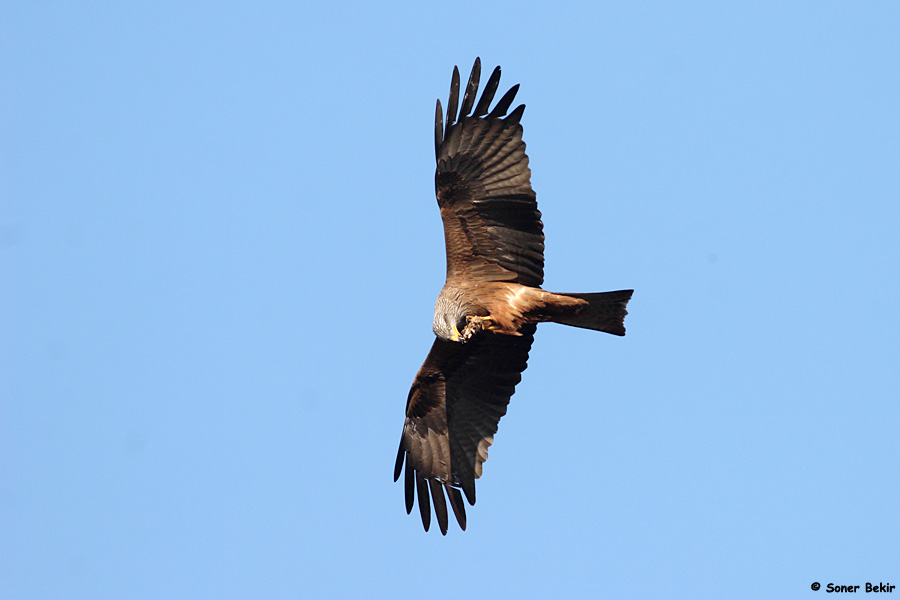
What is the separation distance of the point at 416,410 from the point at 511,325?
1.98 m

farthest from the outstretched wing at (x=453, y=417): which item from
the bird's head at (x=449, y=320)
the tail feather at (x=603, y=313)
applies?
the tail feather at (x=603, y=313)

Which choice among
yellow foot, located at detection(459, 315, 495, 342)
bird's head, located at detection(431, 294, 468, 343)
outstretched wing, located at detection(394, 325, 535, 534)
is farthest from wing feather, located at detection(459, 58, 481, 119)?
outstretched wing, located at detection(394, 325, 535, 534)

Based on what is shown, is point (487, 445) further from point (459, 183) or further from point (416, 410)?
point (459, 183)

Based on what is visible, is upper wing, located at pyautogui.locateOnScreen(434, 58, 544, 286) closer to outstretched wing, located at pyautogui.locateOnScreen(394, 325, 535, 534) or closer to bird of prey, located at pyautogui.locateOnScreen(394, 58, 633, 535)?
bird of prey, located at pyautogui.locateOnScreen(394, 58, 633, 535)

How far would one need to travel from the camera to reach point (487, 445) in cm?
1190

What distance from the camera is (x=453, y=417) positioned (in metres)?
12.0

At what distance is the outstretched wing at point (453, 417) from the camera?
11586mm

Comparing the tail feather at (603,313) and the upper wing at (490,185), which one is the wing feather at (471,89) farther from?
the tail feather at (603,313)

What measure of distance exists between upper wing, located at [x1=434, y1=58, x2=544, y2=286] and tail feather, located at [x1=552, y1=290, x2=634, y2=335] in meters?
0.55

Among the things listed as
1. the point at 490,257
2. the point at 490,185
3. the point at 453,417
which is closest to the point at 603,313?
the point at 490,257

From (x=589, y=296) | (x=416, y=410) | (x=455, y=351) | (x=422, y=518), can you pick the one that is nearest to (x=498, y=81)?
(x=589, y=296)

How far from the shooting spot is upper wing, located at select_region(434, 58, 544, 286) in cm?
1031

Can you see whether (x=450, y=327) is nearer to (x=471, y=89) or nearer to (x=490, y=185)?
(x=490, y=185)

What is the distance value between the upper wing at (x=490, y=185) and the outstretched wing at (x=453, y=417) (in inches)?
47.5
